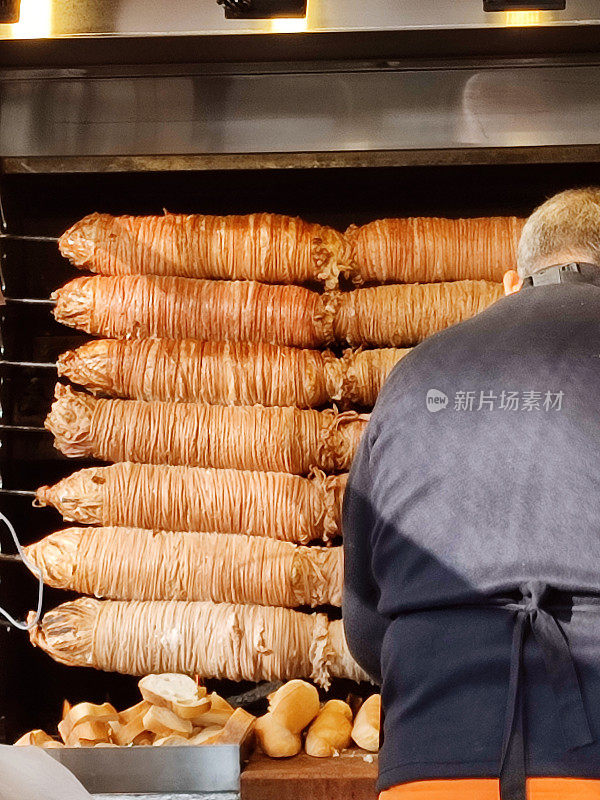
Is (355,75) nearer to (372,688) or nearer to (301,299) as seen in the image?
(301,299)

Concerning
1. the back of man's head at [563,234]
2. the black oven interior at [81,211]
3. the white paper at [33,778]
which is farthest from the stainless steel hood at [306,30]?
the white paper at [33,778]

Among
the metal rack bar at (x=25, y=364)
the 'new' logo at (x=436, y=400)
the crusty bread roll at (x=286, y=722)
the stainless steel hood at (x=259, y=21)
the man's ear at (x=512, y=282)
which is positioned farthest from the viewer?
the metal rack bar at (x=25, y=364)

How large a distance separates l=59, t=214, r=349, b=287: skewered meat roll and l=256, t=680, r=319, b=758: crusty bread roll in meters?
1.16

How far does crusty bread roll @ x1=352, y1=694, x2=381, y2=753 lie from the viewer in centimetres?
248

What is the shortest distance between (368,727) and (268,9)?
5.95 ft

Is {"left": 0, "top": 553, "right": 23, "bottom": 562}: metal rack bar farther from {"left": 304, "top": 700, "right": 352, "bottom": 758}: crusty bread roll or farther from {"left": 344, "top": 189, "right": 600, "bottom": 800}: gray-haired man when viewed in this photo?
{"left": 344, "top": 189, "right": 600, "bottom": 800}: gray-haired man

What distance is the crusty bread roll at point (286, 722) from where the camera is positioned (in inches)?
94.2

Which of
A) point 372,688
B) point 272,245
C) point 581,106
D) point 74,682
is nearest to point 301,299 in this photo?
point 272,245

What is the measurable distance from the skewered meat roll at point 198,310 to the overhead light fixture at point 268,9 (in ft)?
2.43

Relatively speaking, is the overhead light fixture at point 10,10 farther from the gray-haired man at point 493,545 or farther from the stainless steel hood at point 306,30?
the gray-haired man at point 493,545

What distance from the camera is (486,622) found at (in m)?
1.66

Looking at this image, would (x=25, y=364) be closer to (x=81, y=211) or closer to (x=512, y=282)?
(x=81, y=211)

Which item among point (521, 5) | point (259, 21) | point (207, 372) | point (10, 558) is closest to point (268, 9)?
point (259, 21)

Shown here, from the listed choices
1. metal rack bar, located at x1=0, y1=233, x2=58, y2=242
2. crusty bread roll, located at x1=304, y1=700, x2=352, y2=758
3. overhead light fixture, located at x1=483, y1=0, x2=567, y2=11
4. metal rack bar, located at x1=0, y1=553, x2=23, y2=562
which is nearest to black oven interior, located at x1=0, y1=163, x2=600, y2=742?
metal rack bar, located at x1=0, y1=233, x2=58, y2=242
